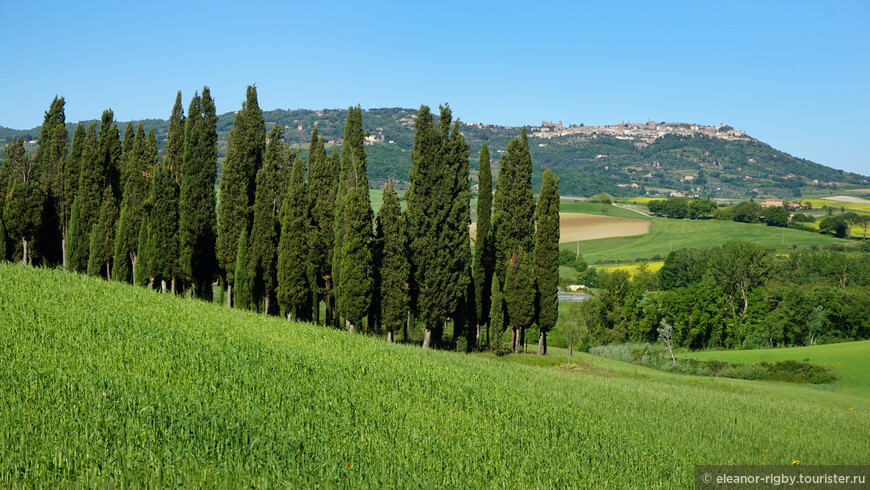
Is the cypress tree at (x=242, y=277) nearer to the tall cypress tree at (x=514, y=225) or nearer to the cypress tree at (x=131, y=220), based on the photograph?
the cypress tree at (x=131, y=220)

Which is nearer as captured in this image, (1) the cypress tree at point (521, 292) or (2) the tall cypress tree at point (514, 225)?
(1) the cypress tree at point (521, 292)

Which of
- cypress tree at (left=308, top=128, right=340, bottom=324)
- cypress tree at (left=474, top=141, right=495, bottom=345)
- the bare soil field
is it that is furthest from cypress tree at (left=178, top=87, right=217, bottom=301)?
the bare soil field

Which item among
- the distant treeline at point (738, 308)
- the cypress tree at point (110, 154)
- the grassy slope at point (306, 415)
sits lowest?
the distant treeline at point (738, 308)

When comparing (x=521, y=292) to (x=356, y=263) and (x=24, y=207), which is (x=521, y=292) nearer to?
(x=356, y=263)

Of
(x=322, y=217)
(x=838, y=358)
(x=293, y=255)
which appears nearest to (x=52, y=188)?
(x=322, y=217)

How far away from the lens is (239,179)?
134 feet

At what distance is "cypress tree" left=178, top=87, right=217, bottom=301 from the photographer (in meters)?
39.5

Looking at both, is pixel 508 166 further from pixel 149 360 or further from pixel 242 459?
pixel 242 459

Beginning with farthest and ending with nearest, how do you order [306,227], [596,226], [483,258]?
[596,226] < [483,258] < [306,227]

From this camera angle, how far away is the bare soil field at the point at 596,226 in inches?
5556

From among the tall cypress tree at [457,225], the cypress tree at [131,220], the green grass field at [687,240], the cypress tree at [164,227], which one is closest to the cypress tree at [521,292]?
the tall cypress tree at [457,225]

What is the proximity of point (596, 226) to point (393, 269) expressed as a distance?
120879 mm

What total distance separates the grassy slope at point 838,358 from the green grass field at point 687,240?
67.1 metres

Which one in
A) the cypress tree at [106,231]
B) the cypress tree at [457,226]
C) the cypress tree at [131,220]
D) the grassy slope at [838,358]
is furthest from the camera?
the grassy slope at [838,358]
